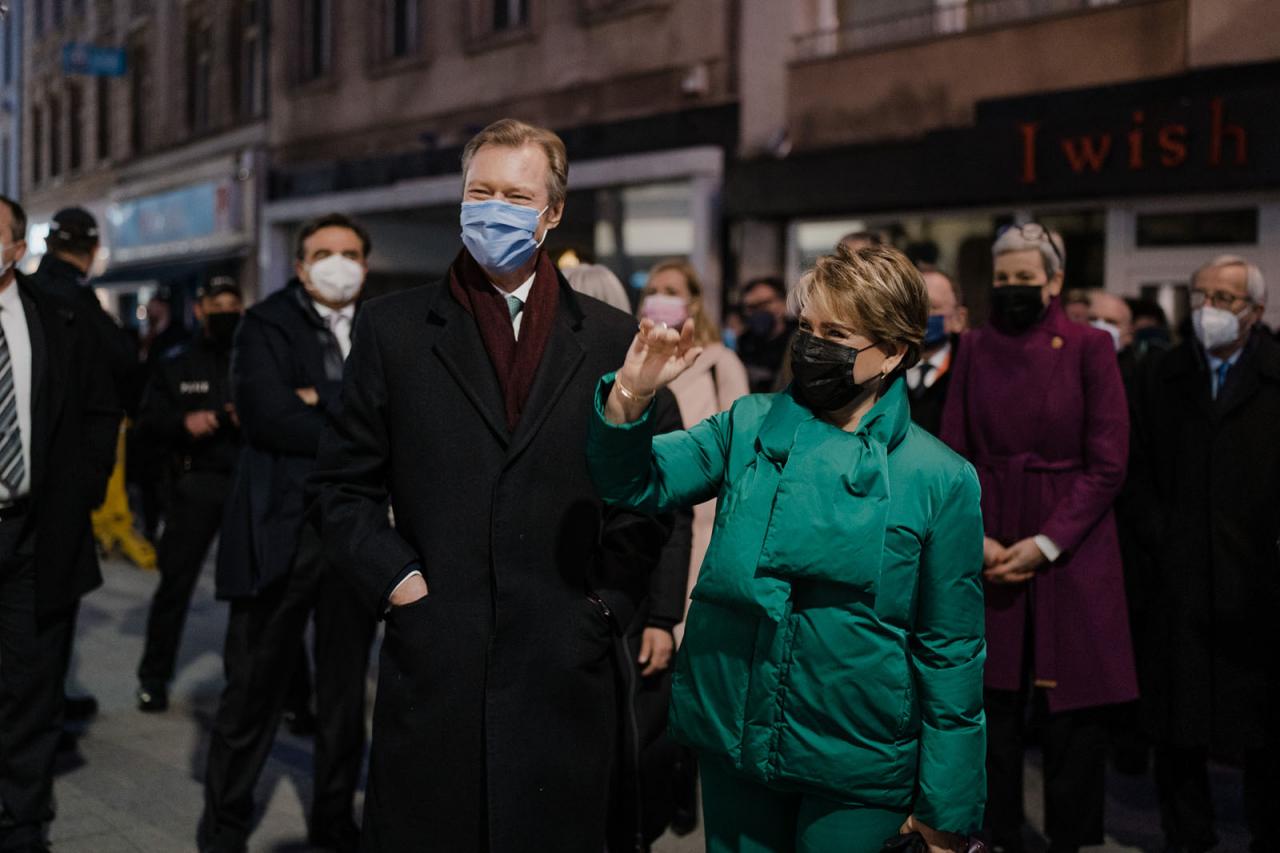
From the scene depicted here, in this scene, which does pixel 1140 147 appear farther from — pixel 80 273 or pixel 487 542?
pixel 487 542

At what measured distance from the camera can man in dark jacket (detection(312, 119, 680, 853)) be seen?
115 inches

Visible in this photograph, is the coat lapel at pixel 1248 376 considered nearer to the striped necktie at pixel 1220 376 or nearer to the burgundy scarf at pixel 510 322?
the striped necktie at pixel 1220 376

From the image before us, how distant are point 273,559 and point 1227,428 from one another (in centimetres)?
342

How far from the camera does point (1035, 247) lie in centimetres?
476

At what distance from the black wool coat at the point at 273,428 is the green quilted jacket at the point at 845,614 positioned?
7.60ft

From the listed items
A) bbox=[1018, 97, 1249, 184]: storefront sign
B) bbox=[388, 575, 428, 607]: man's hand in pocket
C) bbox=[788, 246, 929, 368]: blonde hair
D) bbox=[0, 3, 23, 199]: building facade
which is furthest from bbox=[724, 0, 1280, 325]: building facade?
bbox=[0, 3, 23, 199]: building facade

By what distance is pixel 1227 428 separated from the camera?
497cm

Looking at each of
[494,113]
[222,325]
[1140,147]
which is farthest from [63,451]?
[494,113]

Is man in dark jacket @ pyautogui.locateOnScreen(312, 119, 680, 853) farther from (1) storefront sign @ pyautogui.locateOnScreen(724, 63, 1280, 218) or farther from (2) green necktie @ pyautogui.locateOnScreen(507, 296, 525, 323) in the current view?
(1) storefront sign @ pyautogui.locateOnScreen(724, 63, 1280, 218)

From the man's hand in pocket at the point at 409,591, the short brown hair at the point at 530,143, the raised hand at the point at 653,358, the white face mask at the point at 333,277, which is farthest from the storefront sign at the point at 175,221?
the raised hand at the point at 653,358

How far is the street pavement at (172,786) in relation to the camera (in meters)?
4.99

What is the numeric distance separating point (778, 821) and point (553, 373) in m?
1.07

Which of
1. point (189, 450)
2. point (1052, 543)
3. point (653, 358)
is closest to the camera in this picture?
point (653, 358)

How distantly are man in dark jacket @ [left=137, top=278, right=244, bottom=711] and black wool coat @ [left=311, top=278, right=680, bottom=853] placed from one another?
3.86m
